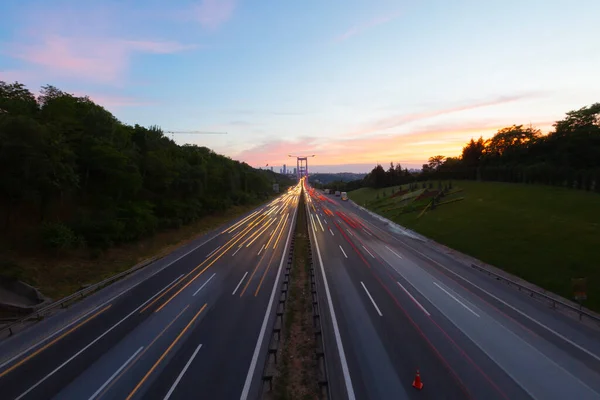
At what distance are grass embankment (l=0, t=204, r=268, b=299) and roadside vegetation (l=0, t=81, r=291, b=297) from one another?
7 centimetres

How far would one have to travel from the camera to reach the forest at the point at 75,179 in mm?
24797

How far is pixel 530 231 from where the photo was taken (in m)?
31.8

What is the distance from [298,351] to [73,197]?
31.7 m

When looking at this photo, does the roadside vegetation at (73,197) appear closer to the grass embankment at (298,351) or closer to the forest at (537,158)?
the grass embankment at (298,351)

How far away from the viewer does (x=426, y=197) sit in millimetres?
63781

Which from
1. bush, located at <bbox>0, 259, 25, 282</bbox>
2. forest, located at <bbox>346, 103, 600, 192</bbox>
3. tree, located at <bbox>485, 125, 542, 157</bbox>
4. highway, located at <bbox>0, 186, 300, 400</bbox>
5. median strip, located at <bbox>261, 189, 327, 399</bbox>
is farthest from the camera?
tree, located at <bbox>485, 125, 542, 157</bbox>

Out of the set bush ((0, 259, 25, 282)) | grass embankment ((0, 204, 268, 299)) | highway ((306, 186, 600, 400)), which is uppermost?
bush ((0, 259, 25, 282))

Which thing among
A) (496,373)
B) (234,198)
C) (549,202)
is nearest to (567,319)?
(496,373)

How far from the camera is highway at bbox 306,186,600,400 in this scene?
11430 millimetres

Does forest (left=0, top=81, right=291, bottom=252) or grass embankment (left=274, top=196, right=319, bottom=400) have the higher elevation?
forest (left=0, top=81, right=291, bottom=252)

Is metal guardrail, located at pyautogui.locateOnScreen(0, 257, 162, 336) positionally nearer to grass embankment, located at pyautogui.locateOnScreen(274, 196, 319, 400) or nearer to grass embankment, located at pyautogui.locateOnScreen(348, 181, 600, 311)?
grass embankment, located at pyautogui.locateOnScreen(274, 196, 319, 400)

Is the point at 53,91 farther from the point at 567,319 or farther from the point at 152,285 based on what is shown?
the point at 567,319

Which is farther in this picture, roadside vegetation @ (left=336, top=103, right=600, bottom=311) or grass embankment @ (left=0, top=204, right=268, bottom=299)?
roadside vegetation @ (left=336, top=103, right=600, bottom=311)

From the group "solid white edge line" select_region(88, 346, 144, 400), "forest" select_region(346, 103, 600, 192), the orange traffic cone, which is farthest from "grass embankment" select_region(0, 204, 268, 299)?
"forest" select_region(346, 103, 600, 192)
